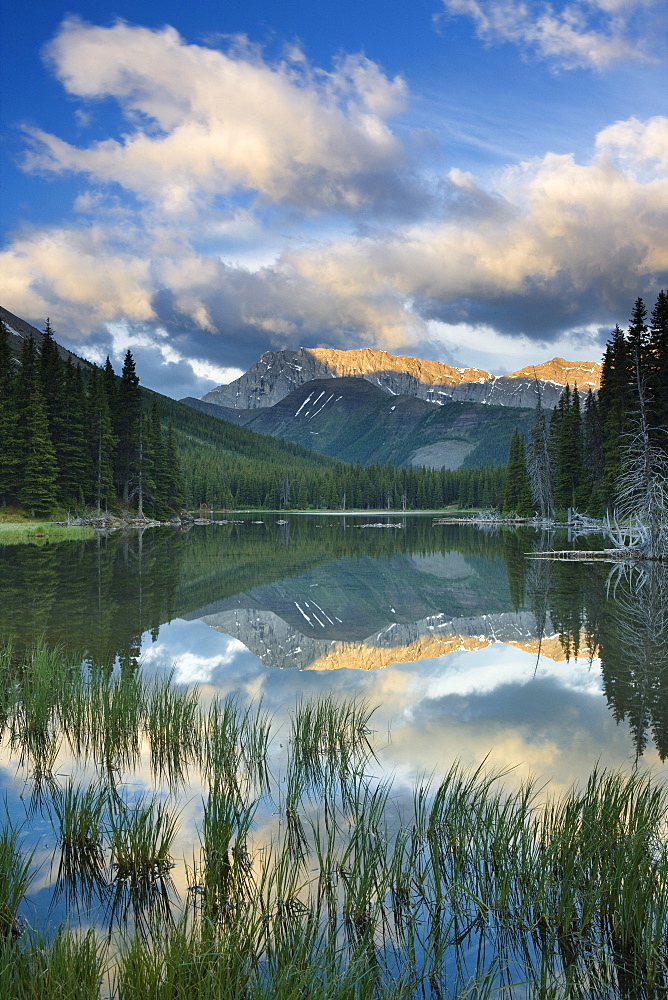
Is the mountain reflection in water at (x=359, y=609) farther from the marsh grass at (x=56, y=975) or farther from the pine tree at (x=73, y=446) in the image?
the pine tree at (x=73, y=446)

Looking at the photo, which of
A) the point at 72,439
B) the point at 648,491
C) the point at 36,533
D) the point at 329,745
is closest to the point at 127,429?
the point at 72,439

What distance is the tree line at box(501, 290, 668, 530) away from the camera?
35844 millimetres

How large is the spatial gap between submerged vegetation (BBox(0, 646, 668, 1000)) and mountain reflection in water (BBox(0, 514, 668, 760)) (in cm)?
472

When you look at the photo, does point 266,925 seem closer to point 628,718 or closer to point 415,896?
point 415,896

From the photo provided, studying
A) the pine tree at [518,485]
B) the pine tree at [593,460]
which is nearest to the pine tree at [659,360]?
the pine tree at [593,460]

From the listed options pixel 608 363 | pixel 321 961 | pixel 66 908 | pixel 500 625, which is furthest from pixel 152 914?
pixel 608 363

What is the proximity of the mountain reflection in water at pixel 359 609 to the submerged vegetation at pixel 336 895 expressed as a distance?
472 cm

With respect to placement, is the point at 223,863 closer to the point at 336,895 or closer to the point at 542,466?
the point at 336,895

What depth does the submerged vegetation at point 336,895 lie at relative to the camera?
163 inches

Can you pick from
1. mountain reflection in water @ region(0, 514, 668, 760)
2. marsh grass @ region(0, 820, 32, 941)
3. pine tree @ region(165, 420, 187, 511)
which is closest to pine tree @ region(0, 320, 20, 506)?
mountain reflection in water @ region(0, 514, 668, 760)

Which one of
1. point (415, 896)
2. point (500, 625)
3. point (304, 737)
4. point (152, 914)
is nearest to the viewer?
point (152, 914)

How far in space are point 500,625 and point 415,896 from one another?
16.1 m

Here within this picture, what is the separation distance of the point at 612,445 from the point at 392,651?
42.4 m

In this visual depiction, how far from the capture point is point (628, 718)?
37.1ft
